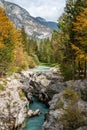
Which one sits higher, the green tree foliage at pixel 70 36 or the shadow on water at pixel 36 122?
the green tree foliage at pixel 70 36

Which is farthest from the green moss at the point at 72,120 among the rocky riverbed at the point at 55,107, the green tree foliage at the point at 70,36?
the green tree foliage at the point at 70,36

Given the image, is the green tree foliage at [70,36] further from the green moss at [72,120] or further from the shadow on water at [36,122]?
the green moss at [72,120]

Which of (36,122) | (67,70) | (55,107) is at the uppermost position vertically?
(67,70)

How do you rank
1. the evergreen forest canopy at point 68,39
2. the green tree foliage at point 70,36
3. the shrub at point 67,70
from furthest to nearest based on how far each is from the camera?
the shrub at point 67,70 → the green tree foliage at point 70,36 → the evergreen forest canopy at point 68,39

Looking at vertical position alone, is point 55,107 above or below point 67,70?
below

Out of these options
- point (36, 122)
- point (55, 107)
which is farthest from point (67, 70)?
point (55, 107)

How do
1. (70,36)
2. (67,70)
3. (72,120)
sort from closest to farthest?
(72,120) < (70,36) < (67,70)

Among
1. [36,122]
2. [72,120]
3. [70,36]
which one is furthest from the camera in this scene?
[70,36]

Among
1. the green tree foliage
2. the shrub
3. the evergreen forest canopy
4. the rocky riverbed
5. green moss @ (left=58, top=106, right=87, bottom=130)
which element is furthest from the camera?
the shrub

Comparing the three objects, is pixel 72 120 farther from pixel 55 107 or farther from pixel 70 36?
pixel 70 36

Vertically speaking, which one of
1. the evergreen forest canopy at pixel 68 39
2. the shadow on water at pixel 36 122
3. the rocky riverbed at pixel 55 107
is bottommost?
the shadow on water at pixel 36 122

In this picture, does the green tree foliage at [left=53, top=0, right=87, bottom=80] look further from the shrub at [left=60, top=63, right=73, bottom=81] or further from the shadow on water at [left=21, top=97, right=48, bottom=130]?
the shadow on water at [left=21, top=97, right=48, bottom=130]

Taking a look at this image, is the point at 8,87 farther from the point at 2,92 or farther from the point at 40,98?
the point at 40,98

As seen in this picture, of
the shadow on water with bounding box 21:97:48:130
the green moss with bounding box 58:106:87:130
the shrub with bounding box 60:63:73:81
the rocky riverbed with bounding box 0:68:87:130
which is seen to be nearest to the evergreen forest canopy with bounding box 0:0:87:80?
the shrub with bounding box 60:63:73:81
